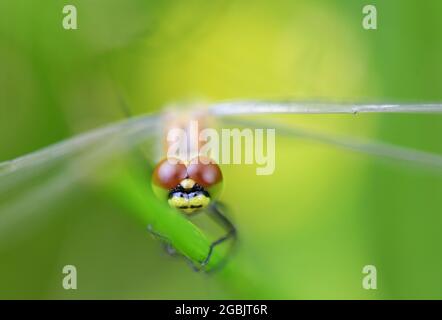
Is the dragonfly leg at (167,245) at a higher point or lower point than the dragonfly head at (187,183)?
lower

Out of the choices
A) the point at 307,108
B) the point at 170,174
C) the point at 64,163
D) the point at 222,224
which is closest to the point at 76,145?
the point at 64,163

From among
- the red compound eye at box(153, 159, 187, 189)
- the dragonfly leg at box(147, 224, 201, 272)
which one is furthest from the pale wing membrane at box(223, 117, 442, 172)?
the dragonfly leg at box(147, 224, 201, 272)

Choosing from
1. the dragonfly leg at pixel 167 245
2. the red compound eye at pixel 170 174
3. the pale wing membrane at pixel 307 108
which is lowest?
the dragonfly leg at pixel 167 245

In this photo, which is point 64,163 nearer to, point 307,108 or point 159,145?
point 159,145

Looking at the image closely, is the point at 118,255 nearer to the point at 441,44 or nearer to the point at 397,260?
the point at 397,260

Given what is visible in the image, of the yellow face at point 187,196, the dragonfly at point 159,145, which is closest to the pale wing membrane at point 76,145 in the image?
the dragonfly at point 159,145

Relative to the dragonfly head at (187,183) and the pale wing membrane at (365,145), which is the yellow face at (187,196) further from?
the pale wing membrane at (365,145)

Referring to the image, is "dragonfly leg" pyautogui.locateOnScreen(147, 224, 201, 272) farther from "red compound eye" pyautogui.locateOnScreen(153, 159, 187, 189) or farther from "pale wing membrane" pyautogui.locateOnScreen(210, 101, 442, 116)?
"pale wing membrane" pyautogui.locateOnScreen(210, 101, 442, 116)
